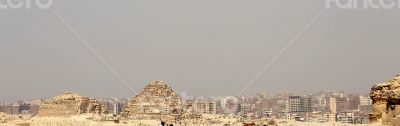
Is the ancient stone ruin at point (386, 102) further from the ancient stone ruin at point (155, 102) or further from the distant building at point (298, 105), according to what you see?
the distant building at point (298, 105)

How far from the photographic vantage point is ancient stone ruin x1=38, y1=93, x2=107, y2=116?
49469 mm

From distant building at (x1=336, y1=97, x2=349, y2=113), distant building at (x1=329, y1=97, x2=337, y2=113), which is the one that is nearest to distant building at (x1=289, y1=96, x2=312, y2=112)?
distant building at (x1=329, y1=97, x2=337, y2=113)

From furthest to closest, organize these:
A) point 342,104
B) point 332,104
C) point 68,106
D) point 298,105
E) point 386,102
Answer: point 332,104 → point 342,104 → point 298,105 → point 68,106 → point 386,102

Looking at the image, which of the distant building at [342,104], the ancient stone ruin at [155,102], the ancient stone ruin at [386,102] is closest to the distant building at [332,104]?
the distant building at [342,104]

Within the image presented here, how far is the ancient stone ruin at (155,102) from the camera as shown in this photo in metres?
49.1

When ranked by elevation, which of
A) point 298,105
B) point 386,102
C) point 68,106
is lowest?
point 298,105

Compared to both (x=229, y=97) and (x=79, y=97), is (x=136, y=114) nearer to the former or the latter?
(x=79, y=97)

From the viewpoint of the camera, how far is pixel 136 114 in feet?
163

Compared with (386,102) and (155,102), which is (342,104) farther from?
(386,102)

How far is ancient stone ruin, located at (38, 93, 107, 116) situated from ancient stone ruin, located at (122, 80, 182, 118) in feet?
10.7

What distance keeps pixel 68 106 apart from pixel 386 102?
3519 cm

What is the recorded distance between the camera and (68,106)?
49562 mm

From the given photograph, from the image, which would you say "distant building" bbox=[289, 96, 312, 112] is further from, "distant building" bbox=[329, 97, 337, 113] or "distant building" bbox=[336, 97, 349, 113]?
"distant building" bbox=[336, 97, 349, 113]

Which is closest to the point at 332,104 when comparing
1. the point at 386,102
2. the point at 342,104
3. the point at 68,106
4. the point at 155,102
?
the point at 342,104
